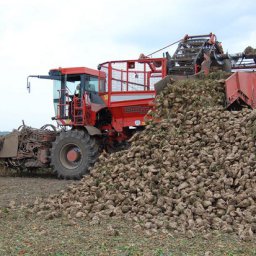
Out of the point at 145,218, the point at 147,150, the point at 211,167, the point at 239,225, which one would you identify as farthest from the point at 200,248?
the point at 147,150

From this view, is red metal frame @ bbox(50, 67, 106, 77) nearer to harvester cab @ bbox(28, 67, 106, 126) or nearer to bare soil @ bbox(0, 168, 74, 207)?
harvester cab @ bbox(28, 67, 106, 126)

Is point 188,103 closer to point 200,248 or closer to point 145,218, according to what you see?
point 145,218

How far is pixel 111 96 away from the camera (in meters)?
10.9

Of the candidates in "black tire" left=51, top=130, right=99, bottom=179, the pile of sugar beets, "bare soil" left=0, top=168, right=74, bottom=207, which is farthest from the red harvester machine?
the pile of sugar beets

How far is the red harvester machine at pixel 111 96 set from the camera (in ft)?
35.0

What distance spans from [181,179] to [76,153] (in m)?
4.87

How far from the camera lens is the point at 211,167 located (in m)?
6.97

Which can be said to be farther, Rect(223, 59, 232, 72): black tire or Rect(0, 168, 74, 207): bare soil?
Rect(223, 59, 232, 72): black tire

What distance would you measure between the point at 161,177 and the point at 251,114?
1.98m

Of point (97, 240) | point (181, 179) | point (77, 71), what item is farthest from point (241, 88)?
point (97, 240)

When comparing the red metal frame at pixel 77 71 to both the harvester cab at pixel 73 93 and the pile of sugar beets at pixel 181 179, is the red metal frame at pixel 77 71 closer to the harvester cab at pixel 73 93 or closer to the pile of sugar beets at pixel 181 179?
the harvester cab at pixel 73 93

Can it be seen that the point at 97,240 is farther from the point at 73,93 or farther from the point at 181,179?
the point at 73,93

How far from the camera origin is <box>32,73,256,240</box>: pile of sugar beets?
609 cm

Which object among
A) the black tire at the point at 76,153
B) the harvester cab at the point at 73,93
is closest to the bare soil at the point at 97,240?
the black tire at the point at 76,153
